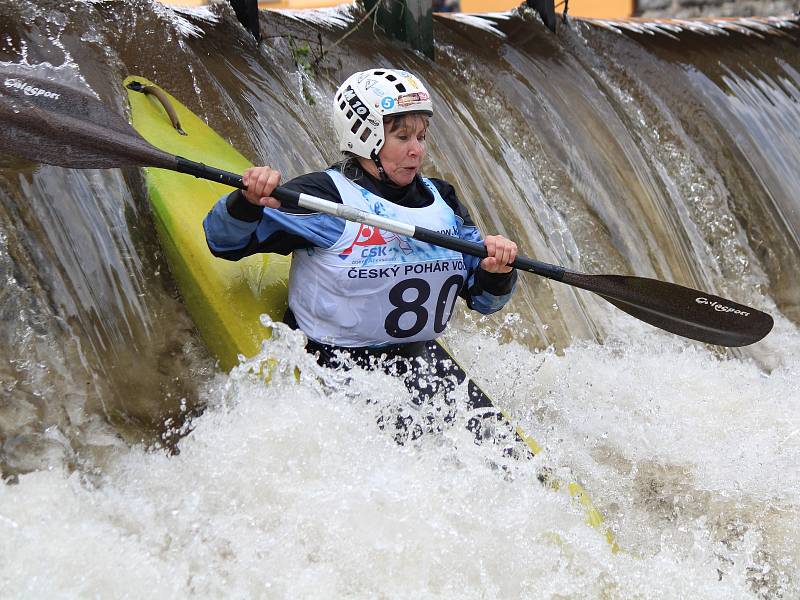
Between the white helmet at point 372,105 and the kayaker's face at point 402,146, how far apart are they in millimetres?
23

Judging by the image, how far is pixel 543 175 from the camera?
5.05m

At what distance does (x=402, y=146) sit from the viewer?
2920 mm

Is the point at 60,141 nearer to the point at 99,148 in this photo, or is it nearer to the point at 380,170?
the point at 99,148

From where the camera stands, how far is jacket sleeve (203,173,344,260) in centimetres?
275

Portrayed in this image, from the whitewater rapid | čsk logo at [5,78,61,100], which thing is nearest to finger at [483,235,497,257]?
the whitewater rapid

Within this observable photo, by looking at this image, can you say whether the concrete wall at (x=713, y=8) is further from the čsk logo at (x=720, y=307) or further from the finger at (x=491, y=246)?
the finger at (x=491, y=246)

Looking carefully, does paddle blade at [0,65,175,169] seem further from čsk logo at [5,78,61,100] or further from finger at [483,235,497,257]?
finger at [483,235,497,257]

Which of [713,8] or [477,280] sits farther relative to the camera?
[713,8]

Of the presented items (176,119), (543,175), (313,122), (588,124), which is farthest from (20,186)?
(588,124)

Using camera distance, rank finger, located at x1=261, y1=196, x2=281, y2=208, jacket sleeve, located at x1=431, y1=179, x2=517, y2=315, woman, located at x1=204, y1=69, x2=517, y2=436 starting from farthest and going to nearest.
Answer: jacket sleeve, located at x1=431, y1=179, x2=517, y2=315
woman, located at x1=204, y1=69, x2=517, y2=436
finger, located at x1=261, y1=196, x2=281, y2=208

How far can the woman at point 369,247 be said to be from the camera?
284cm

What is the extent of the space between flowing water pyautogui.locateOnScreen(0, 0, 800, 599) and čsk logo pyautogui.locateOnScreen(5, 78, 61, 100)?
0.73ft

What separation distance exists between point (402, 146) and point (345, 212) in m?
0.29

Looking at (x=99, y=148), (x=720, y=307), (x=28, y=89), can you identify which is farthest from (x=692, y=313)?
(x=28, y=89)
